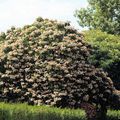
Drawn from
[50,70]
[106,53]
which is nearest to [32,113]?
[50,70]

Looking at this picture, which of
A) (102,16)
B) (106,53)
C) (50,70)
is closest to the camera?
(50,70)

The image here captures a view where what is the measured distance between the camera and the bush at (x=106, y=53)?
34.1 metres

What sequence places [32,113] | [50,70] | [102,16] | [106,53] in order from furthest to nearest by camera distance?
1. [102,16]
2. [106,53]
3. [50,70]
4. [32,113]

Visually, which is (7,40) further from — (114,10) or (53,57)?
(114,10)

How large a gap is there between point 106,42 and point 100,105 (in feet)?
24.9

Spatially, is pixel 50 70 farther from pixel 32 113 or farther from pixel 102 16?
Answer: pixel 102 16

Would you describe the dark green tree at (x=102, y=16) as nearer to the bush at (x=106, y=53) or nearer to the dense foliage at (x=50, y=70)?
the bush at (x=106, y=53)

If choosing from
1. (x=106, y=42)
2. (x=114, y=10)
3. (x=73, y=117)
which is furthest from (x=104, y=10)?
(x=73, y=117)

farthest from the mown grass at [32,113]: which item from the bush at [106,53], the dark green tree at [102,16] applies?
the dark green tree at [102,16]

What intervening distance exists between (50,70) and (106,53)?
792cm

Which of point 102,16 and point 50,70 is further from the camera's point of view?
point 102,16

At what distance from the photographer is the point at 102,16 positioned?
5003 cm

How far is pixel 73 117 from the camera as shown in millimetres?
20438

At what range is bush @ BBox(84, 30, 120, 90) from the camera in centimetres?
3412
